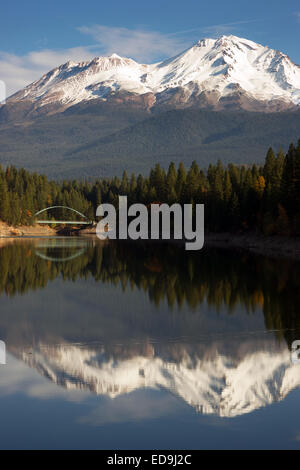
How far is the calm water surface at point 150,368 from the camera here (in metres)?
16.8

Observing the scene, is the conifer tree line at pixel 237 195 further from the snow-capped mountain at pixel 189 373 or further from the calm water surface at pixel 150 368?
the snow-capped mountain at pixel 189 373

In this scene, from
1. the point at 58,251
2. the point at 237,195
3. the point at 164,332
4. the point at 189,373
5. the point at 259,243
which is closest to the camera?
the point at 189,373

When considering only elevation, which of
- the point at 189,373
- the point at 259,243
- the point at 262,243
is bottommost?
the point at 189,373

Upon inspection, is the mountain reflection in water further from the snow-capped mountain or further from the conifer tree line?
the conifer tree line

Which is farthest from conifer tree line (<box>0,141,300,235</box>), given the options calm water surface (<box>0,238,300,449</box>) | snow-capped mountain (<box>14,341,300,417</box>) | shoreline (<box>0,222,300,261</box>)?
→ snow-capped mountain (<box>14,341,300,417</box>)

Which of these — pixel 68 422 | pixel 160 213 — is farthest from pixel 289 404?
pixel 160 213

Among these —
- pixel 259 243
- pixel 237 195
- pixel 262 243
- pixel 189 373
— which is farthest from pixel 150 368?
pixel 237 195

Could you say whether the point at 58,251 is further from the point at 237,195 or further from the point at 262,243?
the point at 237,195

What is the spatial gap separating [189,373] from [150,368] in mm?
1503

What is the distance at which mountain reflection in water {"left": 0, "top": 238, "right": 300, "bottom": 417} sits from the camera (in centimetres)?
2123

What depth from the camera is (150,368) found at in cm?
A: 2312

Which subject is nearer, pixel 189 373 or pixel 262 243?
pixel 189 373

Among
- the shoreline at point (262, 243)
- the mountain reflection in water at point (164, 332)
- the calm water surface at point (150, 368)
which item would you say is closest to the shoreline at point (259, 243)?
the shoreline at point (262, 243)
